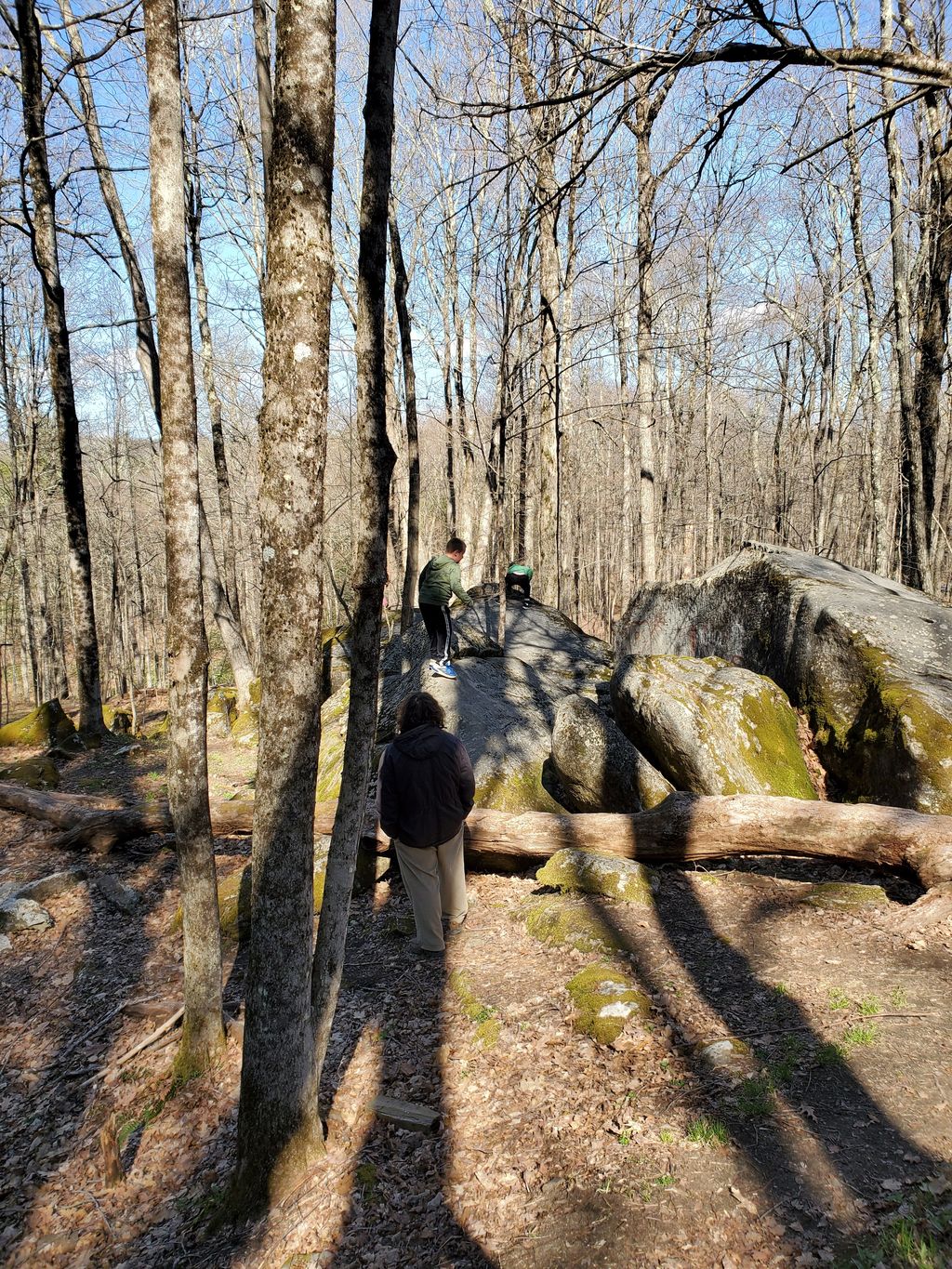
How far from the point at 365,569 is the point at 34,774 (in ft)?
27.8

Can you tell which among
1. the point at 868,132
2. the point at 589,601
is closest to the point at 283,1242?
the point at 868,132

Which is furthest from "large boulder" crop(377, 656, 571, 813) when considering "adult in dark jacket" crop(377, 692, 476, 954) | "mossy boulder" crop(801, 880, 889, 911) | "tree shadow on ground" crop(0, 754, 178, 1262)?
"tree shadow on ground" crop(0, 754, 178, 1262)

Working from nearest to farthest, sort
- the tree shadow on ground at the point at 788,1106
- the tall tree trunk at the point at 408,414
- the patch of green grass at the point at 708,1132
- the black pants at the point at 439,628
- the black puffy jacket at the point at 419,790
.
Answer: the tree shadow on ground at the point at 788,1106
the patch of green grass at the point at 708,1132
the black puffy jacket at the point at 419,790
the black pants at the point at 439,628
the tall tree trunk at the point at 408,414

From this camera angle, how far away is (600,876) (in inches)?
238

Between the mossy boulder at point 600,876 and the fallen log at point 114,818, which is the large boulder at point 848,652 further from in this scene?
the fallen log at point 114,818

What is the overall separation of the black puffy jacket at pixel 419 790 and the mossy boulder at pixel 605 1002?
58.4 inches

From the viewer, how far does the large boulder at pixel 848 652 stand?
6.13 meters

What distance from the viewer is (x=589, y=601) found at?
1489 inches

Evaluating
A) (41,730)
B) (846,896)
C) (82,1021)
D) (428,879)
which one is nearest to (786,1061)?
(846,896)

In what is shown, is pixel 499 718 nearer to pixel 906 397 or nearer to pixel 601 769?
pixel 601 769

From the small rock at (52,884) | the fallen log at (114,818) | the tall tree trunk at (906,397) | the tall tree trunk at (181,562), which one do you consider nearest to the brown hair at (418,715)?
the tall tree trunk at (181,562)

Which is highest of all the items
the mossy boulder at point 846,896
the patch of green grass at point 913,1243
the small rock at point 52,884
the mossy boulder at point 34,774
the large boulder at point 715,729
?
the large boulder at point 715,729

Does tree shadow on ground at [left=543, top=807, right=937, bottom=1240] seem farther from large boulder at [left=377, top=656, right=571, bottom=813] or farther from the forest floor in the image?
large boulder at [left=377, top=656, right=571, bottom=813]

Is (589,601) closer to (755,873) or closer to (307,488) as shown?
(755,873)
